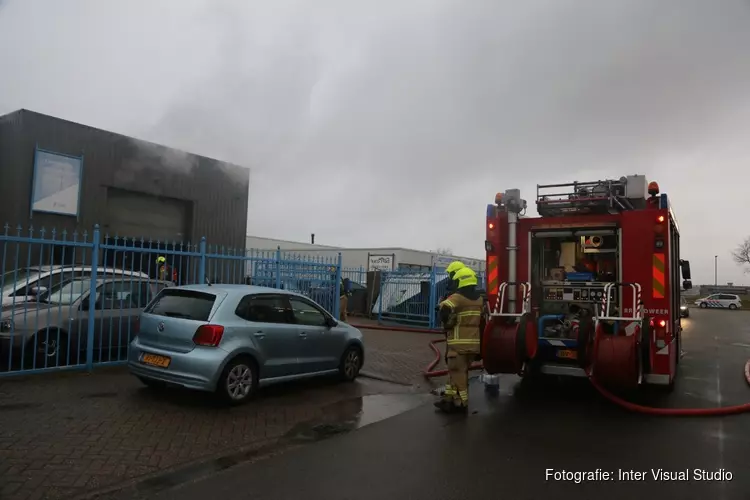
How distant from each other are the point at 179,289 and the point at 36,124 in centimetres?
1034

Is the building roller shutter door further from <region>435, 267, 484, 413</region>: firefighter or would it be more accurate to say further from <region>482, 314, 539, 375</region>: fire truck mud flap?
<region>482, 314, 539, 375</region>: fire truck mud flap

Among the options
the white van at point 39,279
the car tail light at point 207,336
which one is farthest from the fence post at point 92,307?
the car tail light at point 207,336

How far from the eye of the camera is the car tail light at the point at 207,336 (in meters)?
6.10

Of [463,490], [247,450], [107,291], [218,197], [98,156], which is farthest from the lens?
[218,197]

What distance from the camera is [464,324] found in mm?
6535

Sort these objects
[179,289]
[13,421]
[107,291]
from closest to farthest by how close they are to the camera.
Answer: [13,421], [179,289], [107,291]

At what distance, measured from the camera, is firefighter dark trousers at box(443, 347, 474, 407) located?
255 inches

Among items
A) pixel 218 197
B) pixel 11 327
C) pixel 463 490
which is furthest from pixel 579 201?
pixel 218 197

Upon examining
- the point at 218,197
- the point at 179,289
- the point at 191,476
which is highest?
the point at 218,197

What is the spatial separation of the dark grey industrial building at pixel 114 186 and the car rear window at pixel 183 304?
960cm

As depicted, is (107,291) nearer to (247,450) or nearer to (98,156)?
(247,450)

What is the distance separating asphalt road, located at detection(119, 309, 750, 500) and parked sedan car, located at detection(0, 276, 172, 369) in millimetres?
4554

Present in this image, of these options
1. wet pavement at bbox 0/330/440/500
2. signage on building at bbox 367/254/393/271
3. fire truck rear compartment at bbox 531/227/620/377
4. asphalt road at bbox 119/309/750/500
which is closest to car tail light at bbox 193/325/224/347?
wet pavement at bbox 0/330/440/500

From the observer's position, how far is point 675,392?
25.7 feet
